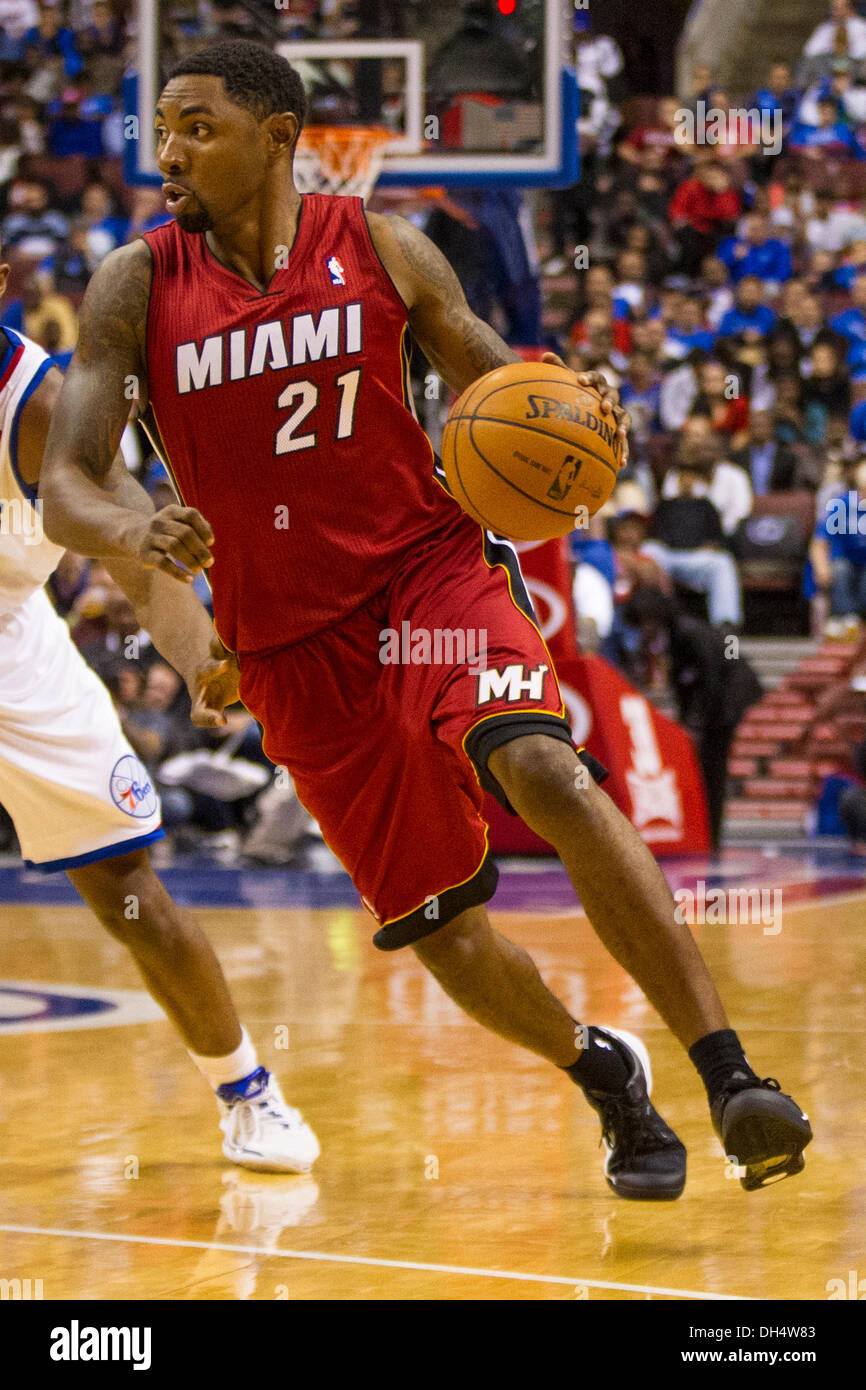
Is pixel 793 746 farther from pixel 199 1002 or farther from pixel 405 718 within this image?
pixel 405 718

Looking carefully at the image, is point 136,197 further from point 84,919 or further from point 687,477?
point 84,919

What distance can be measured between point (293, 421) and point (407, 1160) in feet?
5.21

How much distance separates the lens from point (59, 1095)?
452 centimetres

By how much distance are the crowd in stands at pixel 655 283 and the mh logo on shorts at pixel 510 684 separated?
631 centimetres

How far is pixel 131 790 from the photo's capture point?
3.89 m

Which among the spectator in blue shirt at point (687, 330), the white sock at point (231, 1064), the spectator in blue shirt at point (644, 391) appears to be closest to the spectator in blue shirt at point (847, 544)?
the spectator in blue shirt at point (644, 391)

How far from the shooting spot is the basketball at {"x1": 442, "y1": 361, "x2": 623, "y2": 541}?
3.31 m

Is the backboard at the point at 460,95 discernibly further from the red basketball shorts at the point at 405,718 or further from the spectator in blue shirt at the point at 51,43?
the spectator in blue shirt at the point at 51,43

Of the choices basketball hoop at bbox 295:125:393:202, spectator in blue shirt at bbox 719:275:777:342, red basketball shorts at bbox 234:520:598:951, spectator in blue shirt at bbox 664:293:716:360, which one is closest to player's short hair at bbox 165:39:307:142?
red basketball shorts at bbox 234:520:598:951

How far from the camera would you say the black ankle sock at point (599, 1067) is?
11.8 ft

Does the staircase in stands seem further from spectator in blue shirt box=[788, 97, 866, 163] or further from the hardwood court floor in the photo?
spectator in blue shirt box=[788, 97, 866, 163]

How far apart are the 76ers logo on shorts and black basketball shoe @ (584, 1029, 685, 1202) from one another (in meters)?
1.12

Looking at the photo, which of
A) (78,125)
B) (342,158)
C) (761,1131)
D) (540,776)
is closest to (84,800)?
(540,776)

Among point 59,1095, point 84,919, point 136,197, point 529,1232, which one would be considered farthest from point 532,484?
point 136,197
